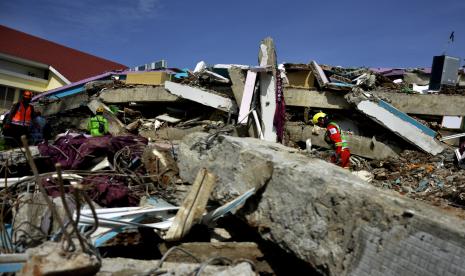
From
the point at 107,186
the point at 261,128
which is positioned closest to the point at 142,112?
the point at 261,128

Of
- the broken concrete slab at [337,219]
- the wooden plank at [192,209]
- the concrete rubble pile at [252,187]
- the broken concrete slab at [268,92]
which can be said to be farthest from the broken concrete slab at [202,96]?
the wooden plank at [192,209]

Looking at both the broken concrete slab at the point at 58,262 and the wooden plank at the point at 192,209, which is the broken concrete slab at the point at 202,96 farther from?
the broken concrete slab at the point at 58,262

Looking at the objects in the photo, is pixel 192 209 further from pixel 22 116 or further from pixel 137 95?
pixel 137 95

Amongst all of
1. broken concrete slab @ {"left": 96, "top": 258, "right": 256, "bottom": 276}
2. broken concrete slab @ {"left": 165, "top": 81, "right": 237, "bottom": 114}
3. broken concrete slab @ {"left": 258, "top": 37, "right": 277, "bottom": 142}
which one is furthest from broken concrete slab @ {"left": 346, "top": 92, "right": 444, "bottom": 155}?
broken concrete slab @ {"left": 96, "top": 258, "right": 256, "bottom": 276}

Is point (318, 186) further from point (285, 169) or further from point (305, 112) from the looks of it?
point (305, 112)

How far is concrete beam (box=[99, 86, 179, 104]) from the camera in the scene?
369 inches

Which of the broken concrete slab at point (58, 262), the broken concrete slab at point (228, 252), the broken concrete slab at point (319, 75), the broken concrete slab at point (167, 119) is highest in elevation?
the broken concrete slab at point (319, 75)

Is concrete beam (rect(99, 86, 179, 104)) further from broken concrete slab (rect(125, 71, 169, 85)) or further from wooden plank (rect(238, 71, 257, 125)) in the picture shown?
wooden plank (rect(238, 71, 257, 125))

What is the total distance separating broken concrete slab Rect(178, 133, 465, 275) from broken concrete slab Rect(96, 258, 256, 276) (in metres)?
0.51

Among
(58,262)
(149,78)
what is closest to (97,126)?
(149,78)

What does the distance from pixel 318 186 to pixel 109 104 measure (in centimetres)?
866

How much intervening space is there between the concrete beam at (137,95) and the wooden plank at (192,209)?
241 inches

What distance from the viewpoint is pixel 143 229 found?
3295mm

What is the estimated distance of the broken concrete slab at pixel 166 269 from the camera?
7.77 feet
